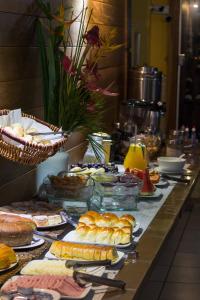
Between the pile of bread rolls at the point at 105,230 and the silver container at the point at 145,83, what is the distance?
8.88ft

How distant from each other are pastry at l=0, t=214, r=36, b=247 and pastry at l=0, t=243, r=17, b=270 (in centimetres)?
12

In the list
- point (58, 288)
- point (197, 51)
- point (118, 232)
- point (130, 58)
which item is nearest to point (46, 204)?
point (118, 232)

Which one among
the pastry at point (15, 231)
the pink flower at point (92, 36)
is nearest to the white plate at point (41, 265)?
the pastry at point (15, 231)

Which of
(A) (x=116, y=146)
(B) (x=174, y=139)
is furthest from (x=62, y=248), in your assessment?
(B) (x=174, y=139)

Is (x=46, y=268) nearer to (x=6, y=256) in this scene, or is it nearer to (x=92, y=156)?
(x=6, y=256)

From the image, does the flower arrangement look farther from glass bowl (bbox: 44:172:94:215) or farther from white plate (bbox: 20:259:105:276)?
white plate (bbox: 20:259:105:276)

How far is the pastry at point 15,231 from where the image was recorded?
6.54 ft

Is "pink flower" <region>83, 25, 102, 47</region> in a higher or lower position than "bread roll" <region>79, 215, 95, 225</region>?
higher

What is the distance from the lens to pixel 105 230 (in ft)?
6.95

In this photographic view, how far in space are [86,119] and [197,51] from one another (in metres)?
4.29

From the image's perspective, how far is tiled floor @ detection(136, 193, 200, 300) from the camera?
149 inches

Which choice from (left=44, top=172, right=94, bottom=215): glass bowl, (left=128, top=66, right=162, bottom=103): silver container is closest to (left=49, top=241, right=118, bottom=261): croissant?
(left=44, top=172, right=94, bottom=215): glass bowl

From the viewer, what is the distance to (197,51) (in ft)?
22.8

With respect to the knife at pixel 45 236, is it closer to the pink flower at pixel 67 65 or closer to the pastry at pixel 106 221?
the pastry at pixel 106 221
